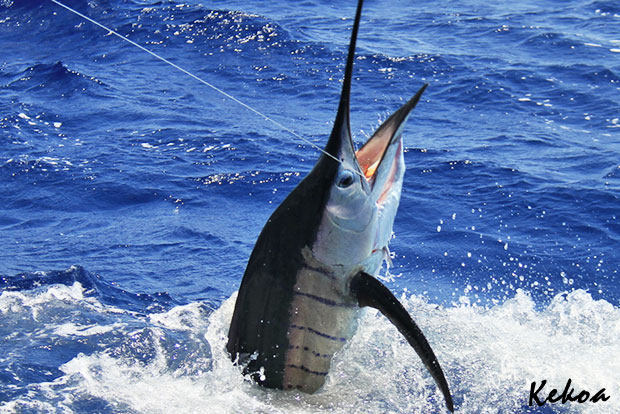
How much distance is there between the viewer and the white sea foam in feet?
15.8

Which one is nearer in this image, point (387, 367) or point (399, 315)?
point (399, 315)

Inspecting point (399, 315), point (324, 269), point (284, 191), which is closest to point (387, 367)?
point (399, 315)

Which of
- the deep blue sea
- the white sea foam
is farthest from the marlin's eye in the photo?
the deep blue sea

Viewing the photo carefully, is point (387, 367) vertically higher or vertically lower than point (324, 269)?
lower

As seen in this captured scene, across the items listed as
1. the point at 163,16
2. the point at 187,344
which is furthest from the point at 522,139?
the point at 163,16

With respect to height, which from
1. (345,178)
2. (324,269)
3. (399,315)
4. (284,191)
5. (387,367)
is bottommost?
(284,191)

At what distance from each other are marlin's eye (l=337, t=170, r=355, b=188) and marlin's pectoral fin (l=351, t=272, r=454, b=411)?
1.73ft

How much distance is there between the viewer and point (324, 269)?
4.49 m

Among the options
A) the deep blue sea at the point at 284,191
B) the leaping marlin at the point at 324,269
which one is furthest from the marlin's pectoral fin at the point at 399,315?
the deep blue sea at the point at 284,191

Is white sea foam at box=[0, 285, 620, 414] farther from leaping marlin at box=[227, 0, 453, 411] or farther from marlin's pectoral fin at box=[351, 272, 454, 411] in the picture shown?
marlin's pectoral fin at box=[351, 272, 454, 411]

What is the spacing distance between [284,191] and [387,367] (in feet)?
15.4

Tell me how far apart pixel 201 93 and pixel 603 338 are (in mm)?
9560

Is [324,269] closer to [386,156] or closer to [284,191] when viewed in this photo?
[386,156]

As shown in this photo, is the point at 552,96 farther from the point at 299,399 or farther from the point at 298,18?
the point at 299,399
